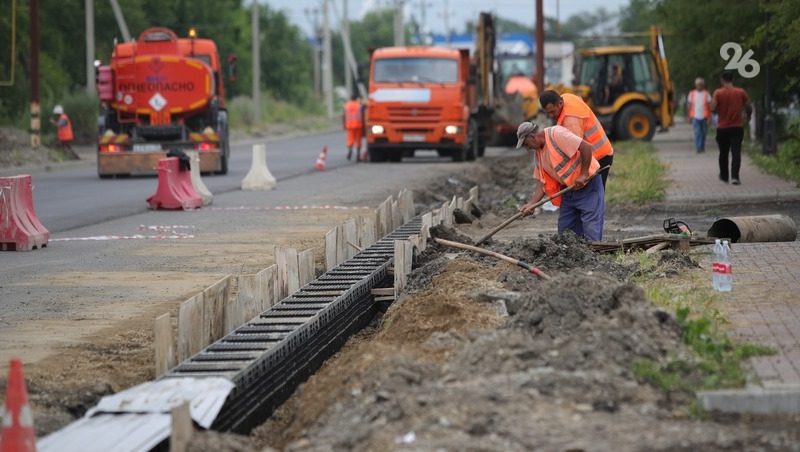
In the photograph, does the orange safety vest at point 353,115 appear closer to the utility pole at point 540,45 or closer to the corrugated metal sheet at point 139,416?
the utility pole at point 540,45

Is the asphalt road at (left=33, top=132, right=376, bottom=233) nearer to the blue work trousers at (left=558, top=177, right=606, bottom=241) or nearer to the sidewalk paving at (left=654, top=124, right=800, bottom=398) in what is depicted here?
the blue work trousers at (left=558, top=177, right=606, bottom=241)

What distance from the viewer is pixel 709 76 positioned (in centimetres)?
3822

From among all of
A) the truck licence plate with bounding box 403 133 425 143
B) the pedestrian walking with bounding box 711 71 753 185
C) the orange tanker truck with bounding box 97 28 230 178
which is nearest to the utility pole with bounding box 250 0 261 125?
the truck licence plate with bounding box 403 133 425 143

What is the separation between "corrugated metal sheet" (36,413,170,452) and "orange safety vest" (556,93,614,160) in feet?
23.1

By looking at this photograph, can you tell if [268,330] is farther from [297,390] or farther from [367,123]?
[367,123]

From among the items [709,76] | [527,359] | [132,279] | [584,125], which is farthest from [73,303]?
[709,76]

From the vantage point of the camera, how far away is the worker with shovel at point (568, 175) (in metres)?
→ 12.8

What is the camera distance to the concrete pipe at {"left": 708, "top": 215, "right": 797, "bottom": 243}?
1490 cm

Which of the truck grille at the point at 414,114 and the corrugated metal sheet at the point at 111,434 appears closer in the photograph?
the corrugated metal sheet at the point at 111,434

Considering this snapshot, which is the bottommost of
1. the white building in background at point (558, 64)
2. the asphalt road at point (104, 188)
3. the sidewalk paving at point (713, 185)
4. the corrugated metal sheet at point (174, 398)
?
the asphalt road at point (104, 188)

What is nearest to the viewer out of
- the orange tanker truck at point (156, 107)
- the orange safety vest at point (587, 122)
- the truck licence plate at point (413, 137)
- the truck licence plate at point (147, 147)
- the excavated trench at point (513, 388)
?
the excavated trench at point (513, 388)

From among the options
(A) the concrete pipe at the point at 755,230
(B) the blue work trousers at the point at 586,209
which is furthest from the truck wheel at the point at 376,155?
(B) the blue work trousers at the point at 586,209

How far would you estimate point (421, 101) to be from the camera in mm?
35469

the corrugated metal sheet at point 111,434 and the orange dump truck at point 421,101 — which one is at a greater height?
the orange dump truck at point 421,101
